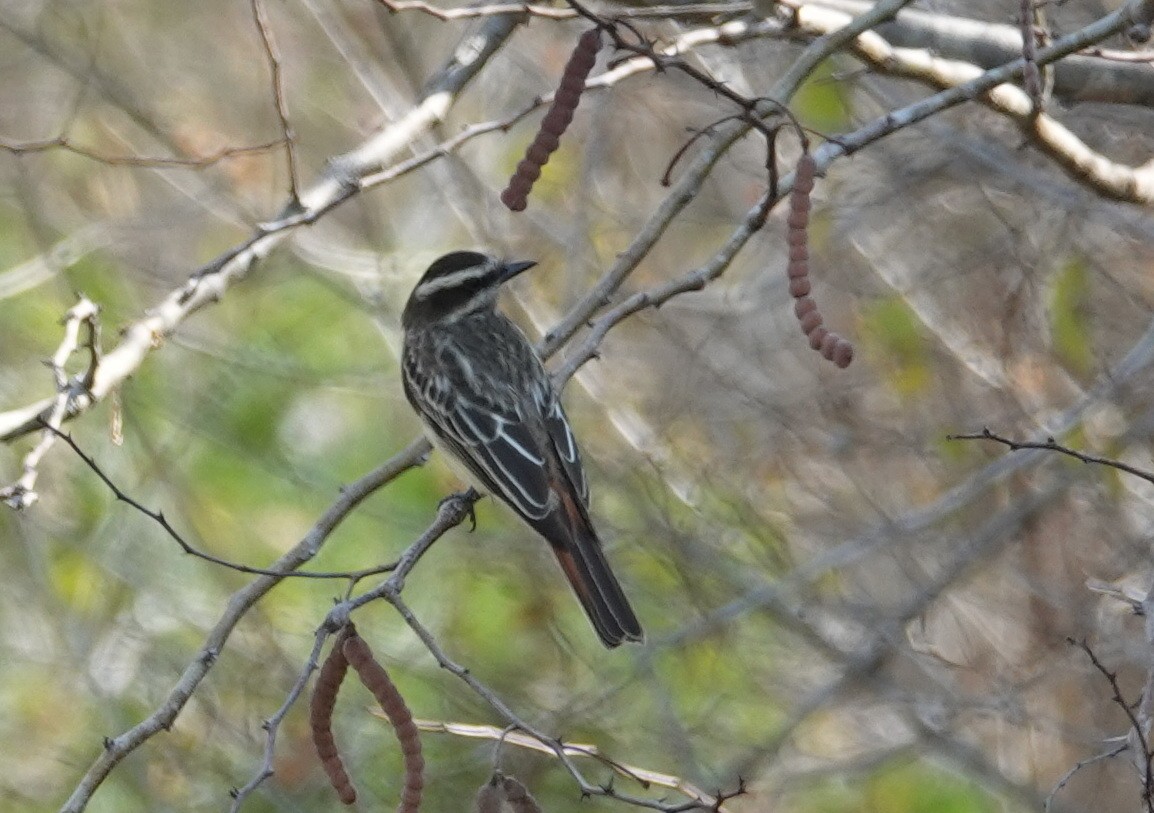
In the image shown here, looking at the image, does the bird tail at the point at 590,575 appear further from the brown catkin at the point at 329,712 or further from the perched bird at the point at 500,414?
the brown catkin at the point at 329,712

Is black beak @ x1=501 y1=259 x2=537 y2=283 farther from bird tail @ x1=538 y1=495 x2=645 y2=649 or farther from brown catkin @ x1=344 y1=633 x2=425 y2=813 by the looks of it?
brown catkin @ x1=344 y1=633 x2=425 y2=813

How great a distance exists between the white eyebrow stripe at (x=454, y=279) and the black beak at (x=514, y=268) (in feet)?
0.30

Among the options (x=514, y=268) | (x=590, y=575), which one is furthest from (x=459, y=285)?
(x=590, y=575)

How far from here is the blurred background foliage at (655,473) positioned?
25.8 feet

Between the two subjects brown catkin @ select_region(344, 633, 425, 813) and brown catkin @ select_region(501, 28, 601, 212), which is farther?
brown catkin @ select_region(501, 28, 601, 212)

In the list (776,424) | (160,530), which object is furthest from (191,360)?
(776,424)

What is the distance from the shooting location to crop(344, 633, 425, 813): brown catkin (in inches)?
130

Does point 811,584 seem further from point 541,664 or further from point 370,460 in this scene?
point 370,460

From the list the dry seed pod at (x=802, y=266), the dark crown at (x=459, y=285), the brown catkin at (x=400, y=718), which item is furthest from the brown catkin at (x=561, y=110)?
the dark crown at (x=459, y=285)

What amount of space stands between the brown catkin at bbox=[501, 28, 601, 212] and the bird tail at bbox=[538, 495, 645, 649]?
Answer: 69.1 inches

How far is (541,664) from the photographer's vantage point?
866 centimetres

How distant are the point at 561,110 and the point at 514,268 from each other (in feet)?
8.51

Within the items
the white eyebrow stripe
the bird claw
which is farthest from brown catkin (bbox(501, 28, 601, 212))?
the white eyebrow stripe

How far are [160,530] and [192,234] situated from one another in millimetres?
1857
